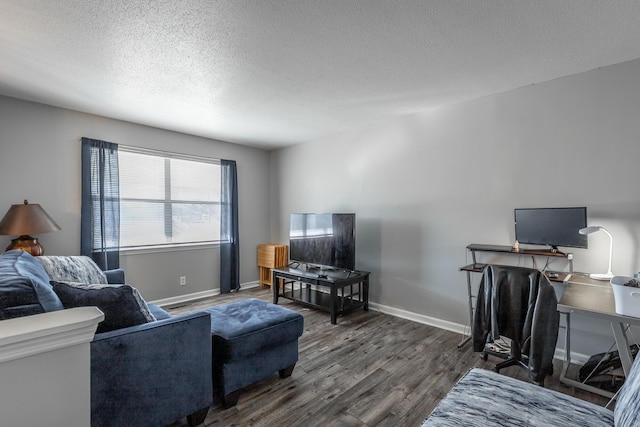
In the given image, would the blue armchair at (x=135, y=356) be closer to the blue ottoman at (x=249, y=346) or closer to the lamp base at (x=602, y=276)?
the blue ottoman at (x=249, y=346)

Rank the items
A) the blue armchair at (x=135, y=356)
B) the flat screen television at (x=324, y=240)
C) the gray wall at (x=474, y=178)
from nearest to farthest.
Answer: the blue armchair at (x=135, y=356)
the gray wall at (x=474, y=178)
the flat screen television at (x=324, y=240)

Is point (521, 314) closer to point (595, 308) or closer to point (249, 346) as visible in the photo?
point (595, 308)

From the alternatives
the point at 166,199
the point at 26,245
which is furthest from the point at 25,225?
the point at 166,199

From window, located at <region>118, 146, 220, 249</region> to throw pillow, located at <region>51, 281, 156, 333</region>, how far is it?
251 centimetres

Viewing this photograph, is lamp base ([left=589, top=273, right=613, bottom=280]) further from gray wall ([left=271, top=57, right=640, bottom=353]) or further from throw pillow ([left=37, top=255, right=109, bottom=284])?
throw pillow ([left=37, top=255, right=109, bottom=284])

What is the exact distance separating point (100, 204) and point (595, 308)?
4541 millimetres

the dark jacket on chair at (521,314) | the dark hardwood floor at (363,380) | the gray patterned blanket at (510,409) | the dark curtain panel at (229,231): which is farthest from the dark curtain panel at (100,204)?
the dark jacket on chair at (521,314)

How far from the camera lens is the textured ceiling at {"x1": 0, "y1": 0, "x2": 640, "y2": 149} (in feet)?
5.72

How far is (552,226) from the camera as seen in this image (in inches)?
97.0

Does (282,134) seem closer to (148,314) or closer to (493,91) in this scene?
(493,91)

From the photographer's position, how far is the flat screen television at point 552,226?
2326 mm

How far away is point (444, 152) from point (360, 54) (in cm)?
159

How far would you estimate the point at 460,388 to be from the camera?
1.35 m

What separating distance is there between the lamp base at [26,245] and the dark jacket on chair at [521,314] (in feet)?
13.0
